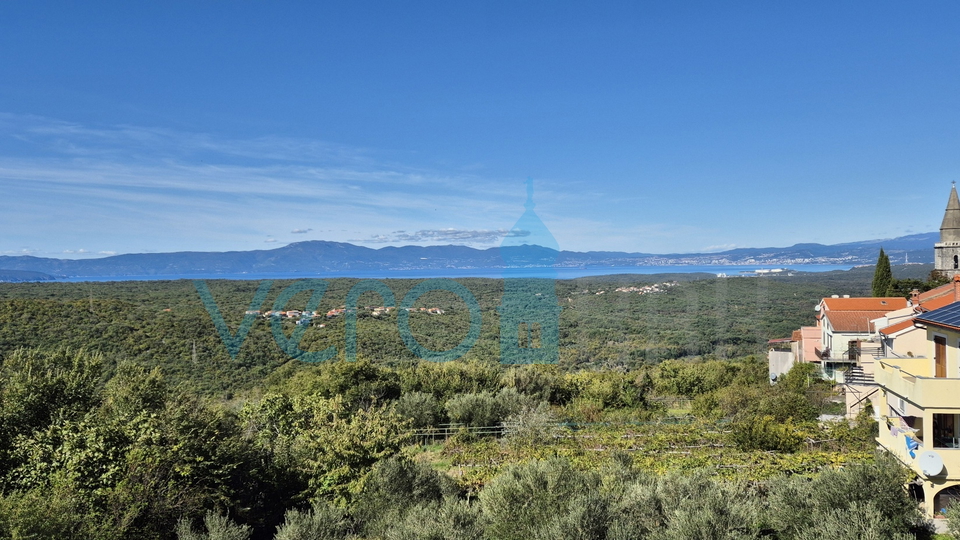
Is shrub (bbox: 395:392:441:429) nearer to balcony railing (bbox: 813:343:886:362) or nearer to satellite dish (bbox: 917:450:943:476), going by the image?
satellite dish (bbox: 917:450:943:476)

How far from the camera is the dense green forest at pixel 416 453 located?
7.30 m

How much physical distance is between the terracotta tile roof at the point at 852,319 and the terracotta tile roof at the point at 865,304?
29 cm

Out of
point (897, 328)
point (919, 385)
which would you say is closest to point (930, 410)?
point (919, 385)

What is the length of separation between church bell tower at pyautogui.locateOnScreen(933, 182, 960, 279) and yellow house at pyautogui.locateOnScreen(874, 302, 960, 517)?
30.9 meters

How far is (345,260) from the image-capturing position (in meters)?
81.9

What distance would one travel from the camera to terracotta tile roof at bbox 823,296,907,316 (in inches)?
847

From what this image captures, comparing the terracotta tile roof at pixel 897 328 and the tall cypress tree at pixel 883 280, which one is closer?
the terracotta tile roof at pixel 897 328

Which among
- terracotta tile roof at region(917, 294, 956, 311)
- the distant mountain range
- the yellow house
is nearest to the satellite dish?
the yellow house

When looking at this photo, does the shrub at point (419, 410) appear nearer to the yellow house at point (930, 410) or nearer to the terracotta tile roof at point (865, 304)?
the yellow house at point (930, 410)

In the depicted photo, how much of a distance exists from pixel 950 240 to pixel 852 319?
22084mm

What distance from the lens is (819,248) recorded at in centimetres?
8138

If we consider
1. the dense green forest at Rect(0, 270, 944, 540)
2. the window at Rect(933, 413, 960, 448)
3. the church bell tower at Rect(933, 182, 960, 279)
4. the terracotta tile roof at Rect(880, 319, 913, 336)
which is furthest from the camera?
the church bell tower at Rect(933, 182, 960, 279)

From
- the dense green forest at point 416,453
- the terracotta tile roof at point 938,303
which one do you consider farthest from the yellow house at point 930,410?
the terracotta tile roof at point 938,303

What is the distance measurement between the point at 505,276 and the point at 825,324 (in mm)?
33634
